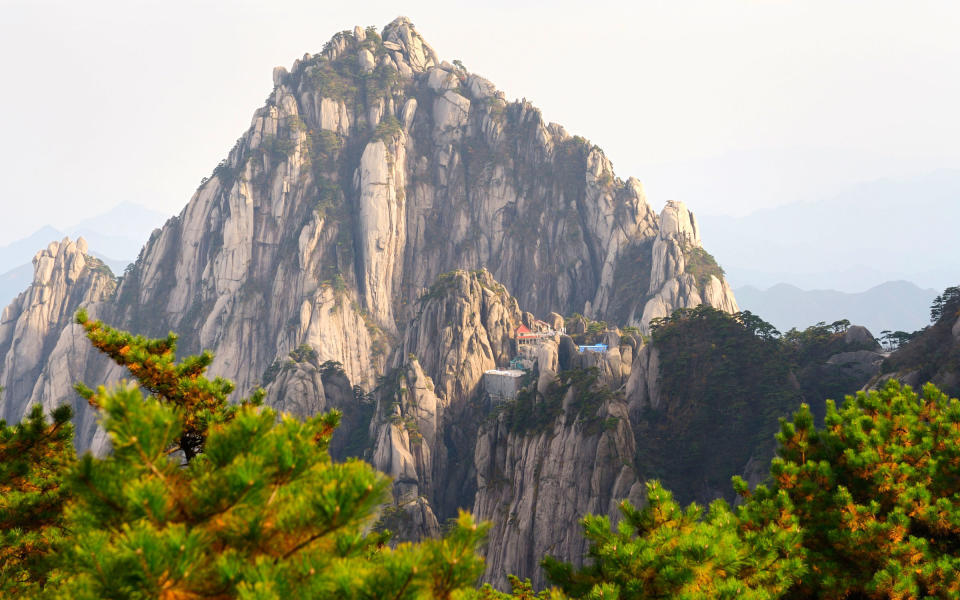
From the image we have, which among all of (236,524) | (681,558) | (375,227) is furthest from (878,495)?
(375,227)

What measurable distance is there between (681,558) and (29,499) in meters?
12.1

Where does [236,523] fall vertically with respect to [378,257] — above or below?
below

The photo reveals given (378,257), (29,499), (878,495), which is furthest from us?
(378,257)

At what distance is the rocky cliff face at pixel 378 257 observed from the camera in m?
79.4

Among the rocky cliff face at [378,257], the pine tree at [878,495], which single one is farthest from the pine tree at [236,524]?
the rocky cliff face at [378,257]

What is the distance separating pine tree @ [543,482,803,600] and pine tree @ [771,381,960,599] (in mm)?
1179

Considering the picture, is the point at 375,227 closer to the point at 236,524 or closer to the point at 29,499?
the point at 29,499

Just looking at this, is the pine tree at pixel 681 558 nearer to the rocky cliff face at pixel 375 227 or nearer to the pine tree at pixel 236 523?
the pine tree at pixel 236 523

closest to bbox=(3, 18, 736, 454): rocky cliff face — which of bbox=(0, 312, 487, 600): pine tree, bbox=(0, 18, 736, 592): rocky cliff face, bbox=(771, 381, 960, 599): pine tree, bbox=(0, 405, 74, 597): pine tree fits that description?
bbox=(0, 18, 736, 592): rocky cliff face

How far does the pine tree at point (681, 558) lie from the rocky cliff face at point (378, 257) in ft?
189

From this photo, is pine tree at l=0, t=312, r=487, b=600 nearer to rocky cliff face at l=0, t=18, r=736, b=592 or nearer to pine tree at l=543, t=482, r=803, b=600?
pine tree at l=543, t=482, r=803, b=600

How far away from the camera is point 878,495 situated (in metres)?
12.3

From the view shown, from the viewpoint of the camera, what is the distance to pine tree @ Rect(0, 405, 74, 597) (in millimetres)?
11453

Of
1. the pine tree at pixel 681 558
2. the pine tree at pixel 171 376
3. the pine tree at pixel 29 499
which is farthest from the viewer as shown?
the pine tree at pixel 171 376
